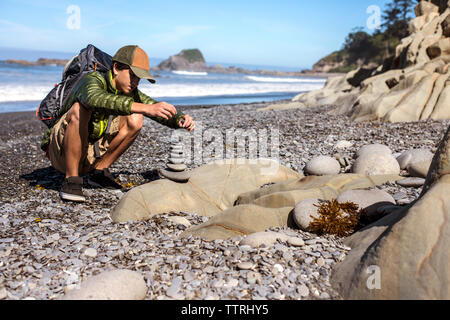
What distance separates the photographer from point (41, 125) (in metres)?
13.3

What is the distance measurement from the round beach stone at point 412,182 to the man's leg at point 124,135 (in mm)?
3915

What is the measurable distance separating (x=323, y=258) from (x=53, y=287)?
230 centimetres

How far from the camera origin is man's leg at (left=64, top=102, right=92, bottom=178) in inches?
186

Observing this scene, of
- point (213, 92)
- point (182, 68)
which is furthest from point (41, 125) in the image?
point (182, 68)

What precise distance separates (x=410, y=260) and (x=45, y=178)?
605 centimetres

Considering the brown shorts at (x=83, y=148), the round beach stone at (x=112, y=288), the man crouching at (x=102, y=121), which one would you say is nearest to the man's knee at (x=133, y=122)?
the man crouching at (x=102, y=121)

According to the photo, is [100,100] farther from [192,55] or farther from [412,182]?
[192,55]

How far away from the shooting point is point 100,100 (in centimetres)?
426

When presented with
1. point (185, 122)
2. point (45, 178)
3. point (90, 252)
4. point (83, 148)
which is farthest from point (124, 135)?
point (90, 252)

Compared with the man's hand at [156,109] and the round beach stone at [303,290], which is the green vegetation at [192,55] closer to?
the man's hand at [156,109]

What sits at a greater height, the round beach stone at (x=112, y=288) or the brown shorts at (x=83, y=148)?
the brown shorts at (x=83, y=148)

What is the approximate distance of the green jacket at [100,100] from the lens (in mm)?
4211
